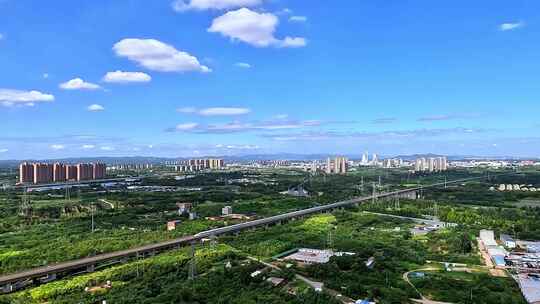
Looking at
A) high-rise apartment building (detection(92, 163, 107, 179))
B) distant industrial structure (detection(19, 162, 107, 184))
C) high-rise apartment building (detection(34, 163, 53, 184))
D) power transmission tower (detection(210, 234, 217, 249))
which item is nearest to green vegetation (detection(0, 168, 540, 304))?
power transmission tower (detection(210, 234, 217, 249))

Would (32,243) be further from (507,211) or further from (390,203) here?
(507,211)

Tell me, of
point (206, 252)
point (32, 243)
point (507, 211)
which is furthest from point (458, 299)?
point (507, 211)

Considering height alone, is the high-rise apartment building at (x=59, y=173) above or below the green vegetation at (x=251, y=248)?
above

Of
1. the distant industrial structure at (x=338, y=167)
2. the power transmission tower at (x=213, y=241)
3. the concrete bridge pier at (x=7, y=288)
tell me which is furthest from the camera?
the distant industrial structure at (x=338, y=167)

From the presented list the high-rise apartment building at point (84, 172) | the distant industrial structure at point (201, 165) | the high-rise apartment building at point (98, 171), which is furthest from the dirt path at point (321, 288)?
the distant industrial structure at point (201, 165)

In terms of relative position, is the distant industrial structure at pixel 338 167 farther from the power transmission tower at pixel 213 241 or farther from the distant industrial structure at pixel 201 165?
the power transmission tower at pixel 213 241

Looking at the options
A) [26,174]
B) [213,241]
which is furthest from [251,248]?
[26,174]

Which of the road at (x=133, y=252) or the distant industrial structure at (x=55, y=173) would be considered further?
the distant industrial structure at (x=55, y=173)
